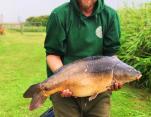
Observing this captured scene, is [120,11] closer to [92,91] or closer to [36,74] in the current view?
[36,74]

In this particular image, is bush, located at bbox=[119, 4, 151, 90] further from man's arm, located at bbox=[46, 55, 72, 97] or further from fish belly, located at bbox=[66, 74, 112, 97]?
fish belly, located at bbox=[66, 74, 112, 97]

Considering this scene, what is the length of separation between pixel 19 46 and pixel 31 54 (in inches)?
138

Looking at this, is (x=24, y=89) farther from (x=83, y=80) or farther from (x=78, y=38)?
(x=83, y=80)

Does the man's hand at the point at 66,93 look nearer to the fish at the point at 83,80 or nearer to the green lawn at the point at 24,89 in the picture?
the fish at the point at 83,80

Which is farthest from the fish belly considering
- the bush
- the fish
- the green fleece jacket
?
the bush

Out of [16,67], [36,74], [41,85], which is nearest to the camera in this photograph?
[41,85]

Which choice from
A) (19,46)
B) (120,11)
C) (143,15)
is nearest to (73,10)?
(143,15)

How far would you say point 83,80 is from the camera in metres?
4.55

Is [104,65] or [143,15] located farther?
[143,15]

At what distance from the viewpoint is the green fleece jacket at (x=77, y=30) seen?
4820 mm

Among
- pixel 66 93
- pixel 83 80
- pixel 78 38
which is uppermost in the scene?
pixel 78 38

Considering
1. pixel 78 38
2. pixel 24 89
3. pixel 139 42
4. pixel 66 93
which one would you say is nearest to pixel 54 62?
pixel 78 38

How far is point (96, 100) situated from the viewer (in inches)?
195

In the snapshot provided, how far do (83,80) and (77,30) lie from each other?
1.74 feet
